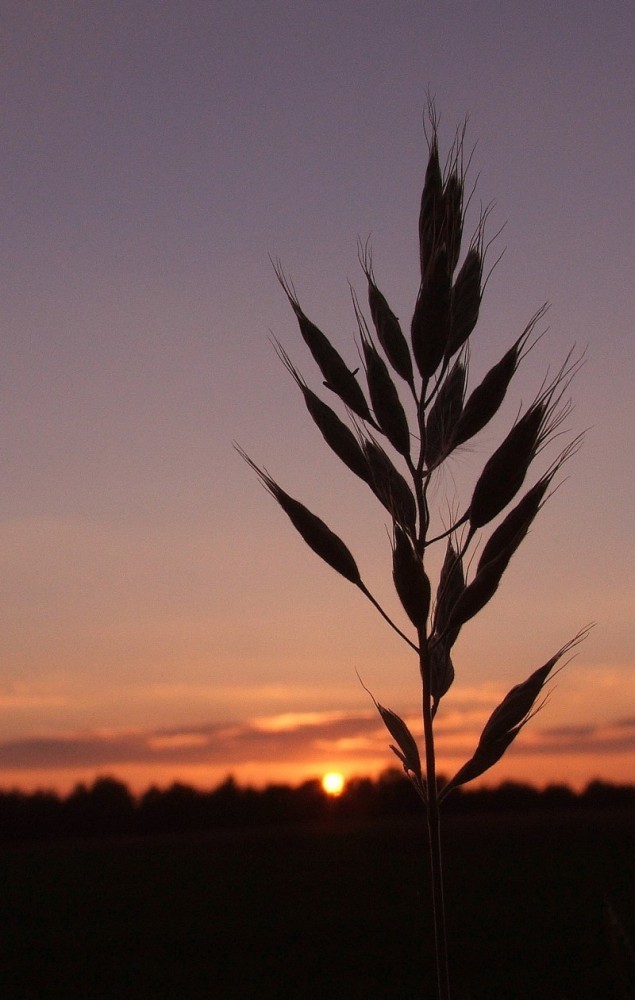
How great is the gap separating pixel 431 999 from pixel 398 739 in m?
8.88

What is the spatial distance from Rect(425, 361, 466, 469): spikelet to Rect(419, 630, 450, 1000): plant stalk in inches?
14.1

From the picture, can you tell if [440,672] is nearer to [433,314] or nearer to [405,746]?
[405,746]

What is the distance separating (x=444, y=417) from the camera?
5.83 ft

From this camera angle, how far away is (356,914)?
14.1 meters

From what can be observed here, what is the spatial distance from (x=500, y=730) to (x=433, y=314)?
80 centimetres

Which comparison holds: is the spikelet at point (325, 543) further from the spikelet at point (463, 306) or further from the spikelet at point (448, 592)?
the spikelet at point (463, 306)

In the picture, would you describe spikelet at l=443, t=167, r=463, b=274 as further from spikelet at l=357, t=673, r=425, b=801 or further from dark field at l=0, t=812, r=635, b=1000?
dark field at l=0, t=812, r=635, b=1000

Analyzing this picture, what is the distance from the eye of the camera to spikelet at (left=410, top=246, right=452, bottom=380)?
67.4 inches

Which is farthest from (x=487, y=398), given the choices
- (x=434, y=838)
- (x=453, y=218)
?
(x=434, y=838)

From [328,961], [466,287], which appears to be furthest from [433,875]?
[328,961]

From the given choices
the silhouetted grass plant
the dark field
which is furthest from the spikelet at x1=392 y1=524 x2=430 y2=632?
the dark field

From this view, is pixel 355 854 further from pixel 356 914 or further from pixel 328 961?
pixel 328 961

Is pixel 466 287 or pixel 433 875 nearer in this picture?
pixel 433 875

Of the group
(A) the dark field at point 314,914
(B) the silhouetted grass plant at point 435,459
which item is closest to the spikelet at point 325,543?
(B) the silhouetted grass plant at point 435,459
